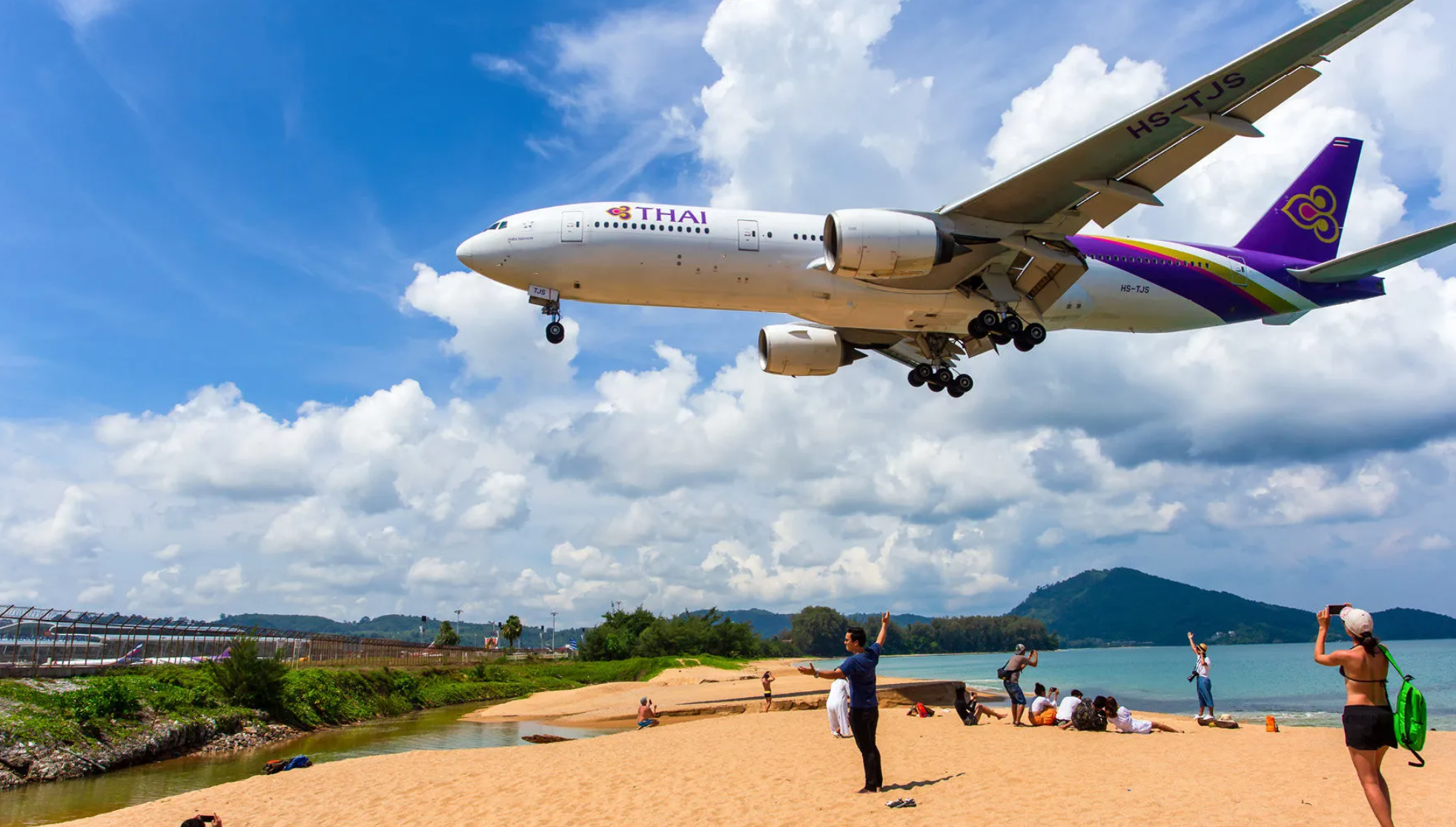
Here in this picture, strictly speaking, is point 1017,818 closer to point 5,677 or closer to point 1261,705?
point 5,677

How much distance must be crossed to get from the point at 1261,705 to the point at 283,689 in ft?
153

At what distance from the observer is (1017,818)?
10.8m

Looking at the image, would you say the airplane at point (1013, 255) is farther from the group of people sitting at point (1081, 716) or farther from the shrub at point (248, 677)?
the shrub at point (248, 677)

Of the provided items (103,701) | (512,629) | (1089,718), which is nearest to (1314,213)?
(1089,718)

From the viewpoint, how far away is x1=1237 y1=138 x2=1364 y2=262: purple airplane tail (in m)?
29.7

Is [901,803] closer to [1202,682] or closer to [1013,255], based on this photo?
[1202,682]

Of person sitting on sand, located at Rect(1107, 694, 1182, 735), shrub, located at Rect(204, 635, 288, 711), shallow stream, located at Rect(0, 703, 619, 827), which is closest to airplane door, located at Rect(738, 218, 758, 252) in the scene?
person sitting on sand, located at Rect(1107, 694, 1182, 735)

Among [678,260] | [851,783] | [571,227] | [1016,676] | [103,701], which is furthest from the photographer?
[103,701]

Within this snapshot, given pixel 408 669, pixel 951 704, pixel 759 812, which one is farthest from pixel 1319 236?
pixel 408 669

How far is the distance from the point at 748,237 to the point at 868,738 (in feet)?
48.8

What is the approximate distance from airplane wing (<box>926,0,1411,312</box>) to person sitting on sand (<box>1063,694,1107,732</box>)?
11373mm

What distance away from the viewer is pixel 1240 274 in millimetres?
27656

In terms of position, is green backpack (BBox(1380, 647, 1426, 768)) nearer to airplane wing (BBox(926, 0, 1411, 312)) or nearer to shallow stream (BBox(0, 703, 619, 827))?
airplane wing (BBox(926, 0, 1411, 312))

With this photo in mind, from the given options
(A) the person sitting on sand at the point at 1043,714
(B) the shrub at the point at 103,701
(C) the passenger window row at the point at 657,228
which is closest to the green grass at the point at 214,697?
(B) the shrub at the point at 103,701
